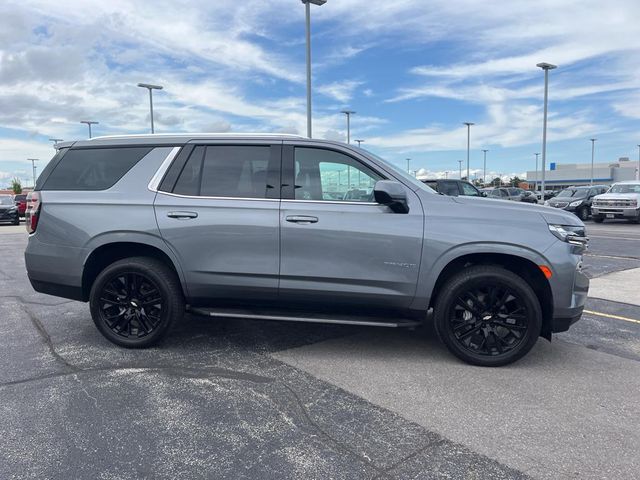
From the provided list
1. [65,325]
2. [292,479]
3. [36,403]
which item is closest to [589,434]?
[292,479]

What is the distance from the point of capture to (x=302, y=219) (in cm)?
433

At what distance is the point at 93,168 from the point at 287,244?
202cm

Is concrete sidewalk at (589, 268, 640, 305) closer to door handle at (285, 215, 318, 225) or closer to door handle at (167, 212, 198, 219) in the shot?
door handle at (285, 215, 318, 225)

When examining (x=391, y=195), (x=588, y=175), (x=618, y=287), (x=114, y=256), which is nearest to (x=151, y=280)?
(x=114, y=256)

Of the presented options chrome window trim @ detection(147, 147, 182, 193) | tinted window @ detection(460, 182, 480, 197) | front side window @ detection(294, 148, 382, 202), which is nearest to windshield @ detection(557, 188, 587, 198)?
tinted window @ detection(460, 182, 480, 197)

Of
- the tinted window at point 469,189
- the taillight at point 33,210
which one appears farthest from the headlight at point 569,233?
the tinted window at point 469,189

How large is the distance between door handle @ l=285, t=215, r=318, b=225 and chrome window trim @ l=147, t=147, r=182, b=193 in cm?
126

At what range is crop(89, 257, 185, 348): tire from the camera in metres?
4.59

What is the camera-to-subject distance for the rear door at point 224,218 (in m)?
4.41

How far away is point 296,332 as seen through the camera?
5.23 metres

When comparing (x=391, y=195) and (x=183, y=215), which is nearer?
(x=391, y=195)

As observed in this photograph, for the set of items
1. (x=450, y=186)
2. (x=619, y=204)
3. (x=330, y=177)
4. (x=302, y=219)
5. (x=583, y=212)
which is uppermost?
(x=450, y=186)

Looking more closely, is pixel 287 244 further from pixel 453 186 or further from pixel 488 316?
pixel 453 186

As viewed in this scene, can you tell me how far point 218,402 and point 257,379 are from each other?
46cm
